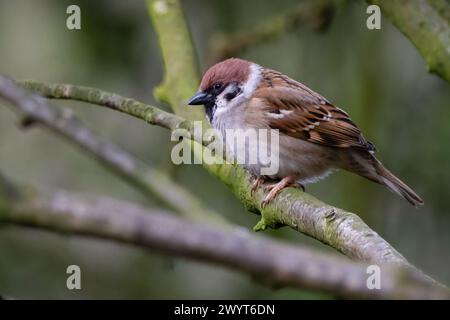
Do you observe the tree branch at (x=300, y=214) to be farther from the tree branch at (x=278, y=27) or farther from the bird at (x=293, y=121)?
the tree branch at (x=278, y=27)

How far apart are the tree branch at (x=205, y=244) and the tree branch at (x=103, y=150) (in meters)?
0.52

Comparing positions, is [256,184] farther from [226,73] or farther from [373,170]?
[373,170]

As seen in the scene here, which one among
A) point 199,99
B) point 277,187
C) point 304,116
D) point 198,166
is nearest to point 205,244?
point 277,187

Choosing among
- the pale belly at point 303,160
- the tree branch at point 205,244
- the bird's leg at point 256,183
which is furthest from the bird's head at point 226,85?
the tree branch at point 205,244

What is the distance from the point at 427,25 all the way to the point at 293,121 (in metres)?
0.92

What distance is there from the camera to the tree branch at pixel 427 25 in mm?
3662

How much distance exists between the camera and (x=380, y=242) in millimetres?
2426

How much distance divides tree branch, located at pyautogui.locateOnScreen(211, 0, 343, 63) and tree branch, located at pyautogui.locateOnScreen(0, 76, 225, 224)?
276cm

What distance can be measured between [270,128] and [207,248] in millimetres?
2913

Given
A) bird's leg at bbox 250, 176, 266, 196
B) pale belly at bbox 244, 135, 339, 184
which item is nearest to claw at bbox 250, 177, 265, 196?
bird's leg at bbox 250, 176, 266, 196

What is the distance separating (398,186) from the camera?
13.9ft

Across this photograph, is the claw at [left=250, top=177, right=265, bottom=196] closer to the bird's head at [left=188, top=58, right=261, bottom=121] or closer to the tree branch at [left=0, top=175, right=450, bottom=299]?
the bird's head at [left=188, top=58, right=261, bottom=121]

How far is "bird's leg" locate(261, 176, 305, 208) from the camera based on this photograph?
11.2ft

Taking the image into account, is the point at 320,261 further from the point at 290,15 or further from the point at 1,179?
the point at 290,15
